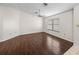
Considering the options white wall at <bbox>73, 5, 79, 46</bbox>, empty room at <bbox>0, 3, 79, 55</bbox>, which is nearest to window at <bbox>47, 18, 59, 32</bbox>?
empty room at <bbox>0, 3, 79, 55</bbox>

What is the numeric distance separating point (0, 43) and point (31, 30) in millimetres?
781

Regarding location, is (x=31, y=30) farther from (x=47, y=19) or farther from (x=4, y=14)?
(x=4, y=14)

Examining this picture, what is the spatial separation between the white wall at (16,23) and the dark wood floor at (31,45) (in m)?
0.12

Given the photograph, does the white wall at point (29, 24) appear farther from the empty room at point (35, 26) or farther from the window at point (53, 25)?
the window at point (53, 25)

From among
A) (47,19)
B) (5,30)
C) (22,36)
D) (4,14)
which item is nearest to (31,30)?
(22,36)

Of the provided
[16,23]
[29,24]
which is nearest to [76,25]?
[29,24]

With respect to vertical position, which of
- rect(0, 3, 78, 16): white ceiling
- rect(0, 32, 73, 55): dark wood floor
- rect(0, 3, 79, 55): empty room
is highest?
rect(0, 3, 78, 16): white ceiling

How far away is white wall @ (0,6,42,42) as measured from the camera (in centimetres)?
191

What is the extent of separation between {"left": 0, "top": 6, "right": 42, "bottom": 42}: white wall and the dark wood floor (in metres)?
0.12

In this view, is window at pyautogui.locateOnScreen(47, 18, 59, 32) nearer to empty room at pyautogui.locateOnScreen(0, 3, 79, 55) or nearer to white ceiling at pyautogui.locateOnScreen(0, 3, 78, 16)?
empty room at pyautogui.locateOnScreen(0, 3, 79, 55)

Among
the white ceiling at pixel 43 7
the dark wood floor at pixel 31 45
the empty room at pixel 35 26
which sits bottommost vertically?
the dark wood floor at pixel 31 45

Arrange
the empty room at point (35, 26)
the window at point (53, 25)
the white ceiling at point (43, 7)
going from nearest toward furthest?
1. the white ceiling at point (43, 7)
2. the empty room at point (35, 26)
3. the window at point (53, 25)

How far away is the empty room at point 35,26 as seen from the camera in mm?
1864

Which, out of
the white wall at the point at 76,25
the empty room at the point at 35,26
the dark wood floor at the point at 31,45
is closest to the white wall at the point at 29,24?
the empty room at the point at 35,26
